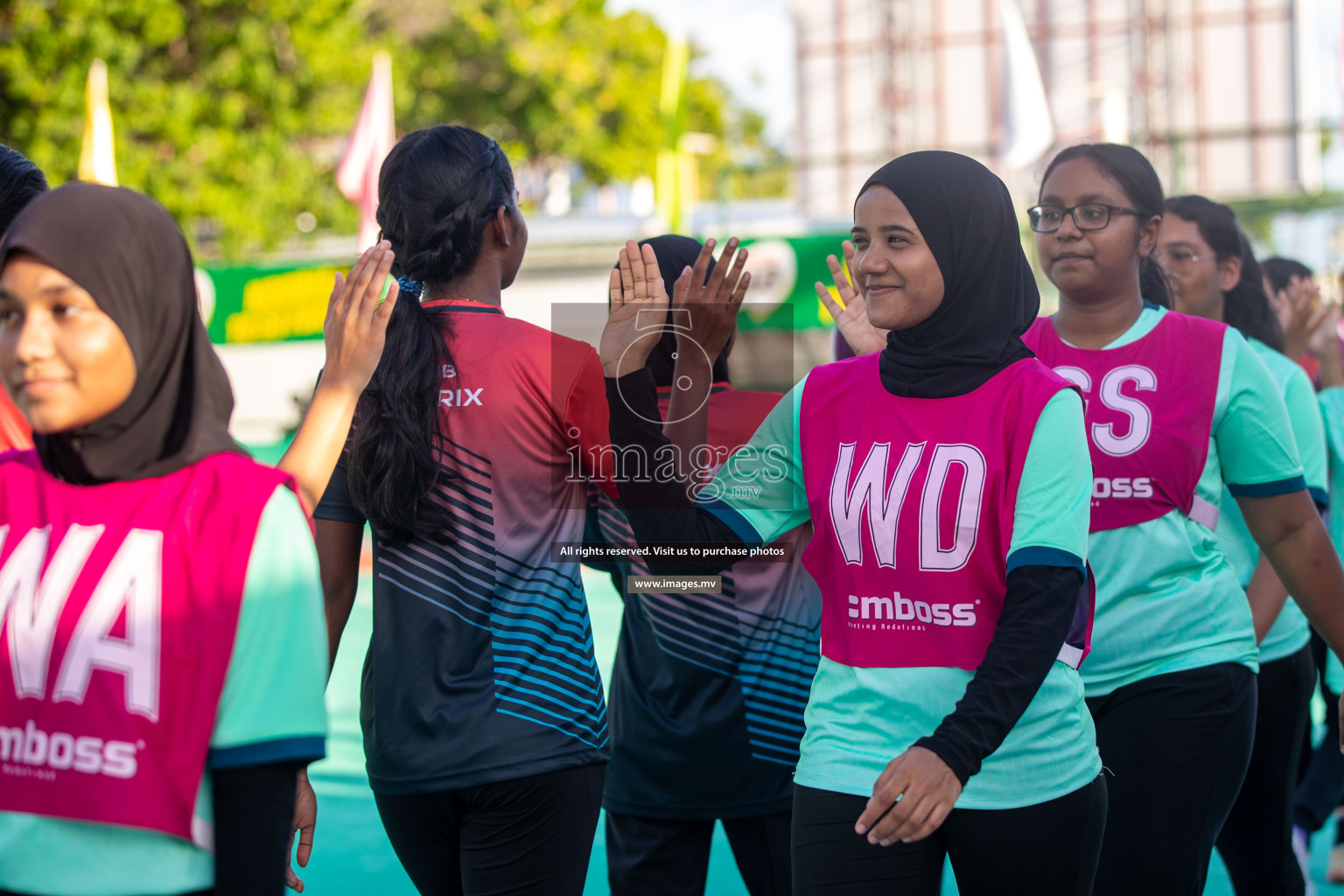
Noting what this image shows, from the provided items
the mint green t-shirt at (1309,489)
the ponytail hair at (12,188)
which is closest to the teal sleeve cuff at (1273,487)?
the mint green t-shirt at (1309,489)

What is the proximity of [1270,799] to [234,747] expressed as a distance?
2.96 metres

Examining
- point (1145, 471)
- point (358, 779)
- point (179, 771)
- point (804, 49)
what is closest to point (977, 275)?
point (1145, 471)

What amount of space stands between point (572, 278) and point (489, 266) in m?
17.1

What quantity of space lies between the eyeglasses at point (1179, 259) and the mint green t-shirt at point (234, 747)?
3.35 meters

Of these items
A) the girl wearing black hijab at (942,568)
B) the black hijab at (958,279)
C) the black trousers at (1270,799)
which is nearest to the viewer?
the girl wearing black hijab at (942,568)

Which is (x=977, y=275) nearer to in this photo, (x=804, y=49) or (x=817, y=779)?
(x=817, y=779)

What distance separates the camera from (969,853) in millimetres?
2246

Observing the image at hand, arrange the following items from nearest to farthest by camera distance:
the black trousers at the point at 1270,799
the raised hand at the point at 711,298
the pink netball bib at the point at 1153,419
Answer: the raised hand at the point at 711,298
the pink netball bib at the point at 1153,419
the black trousers at the point at 1270,799

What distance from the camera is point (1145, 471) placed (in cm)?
304

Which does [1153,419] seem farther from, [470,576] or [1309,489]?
[470,576]

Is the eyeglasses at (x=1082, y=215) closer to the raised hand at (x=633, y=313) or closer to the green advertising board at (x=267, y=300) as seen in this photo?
the raised hand at (x=633, y=313)

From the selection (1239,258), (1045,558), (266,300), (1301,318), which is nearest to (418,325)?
(1045,558)

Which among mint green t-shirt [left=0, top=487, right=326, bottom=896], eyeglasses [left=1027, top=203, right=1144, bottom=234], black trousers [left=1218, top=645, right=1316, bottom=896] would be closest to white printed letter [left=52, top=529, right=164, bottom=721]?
mint green t-shirt [left=0, top=487, right=326, bottom=896]

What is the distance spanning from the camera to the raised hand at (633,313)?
2555 mm
